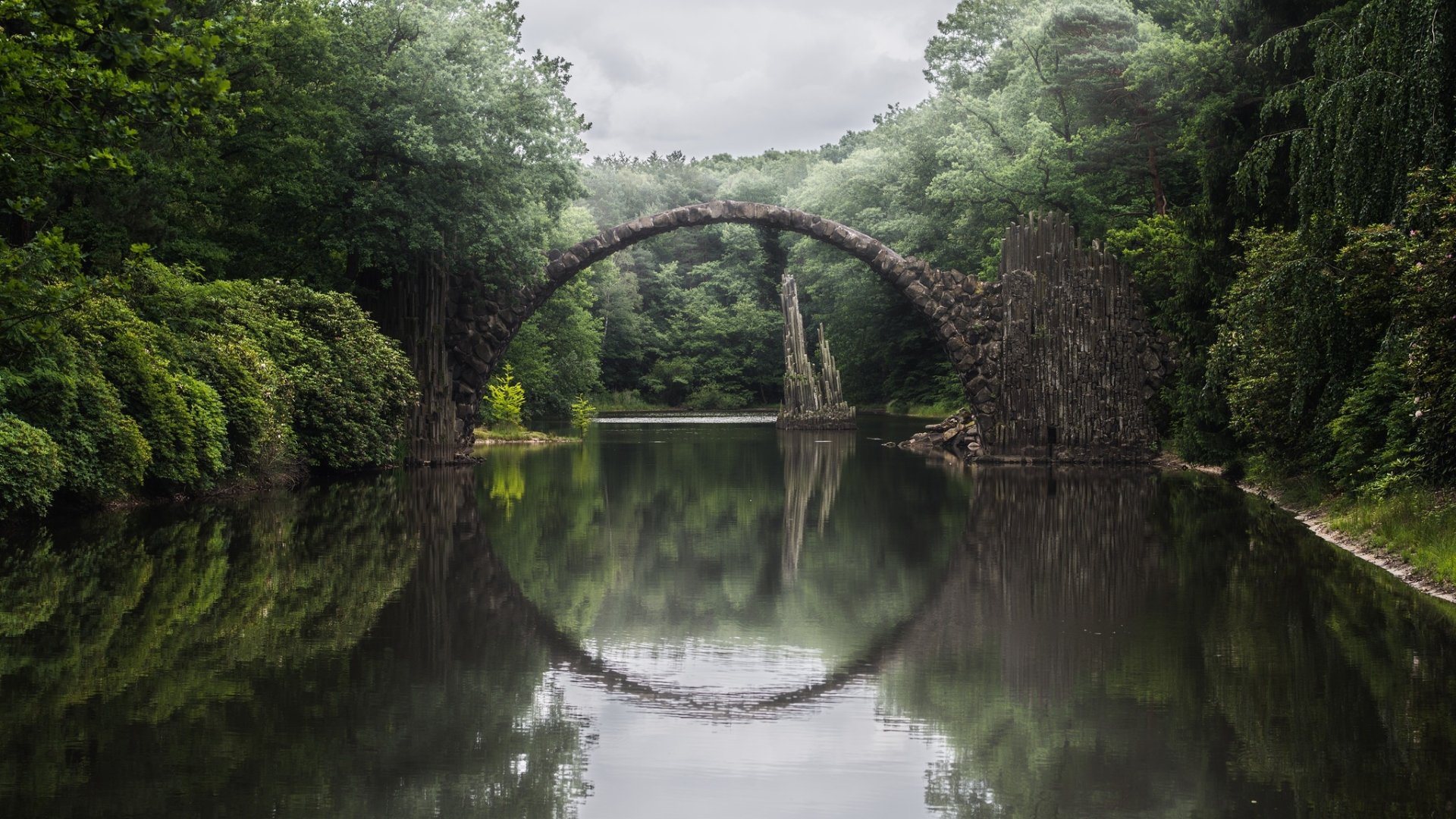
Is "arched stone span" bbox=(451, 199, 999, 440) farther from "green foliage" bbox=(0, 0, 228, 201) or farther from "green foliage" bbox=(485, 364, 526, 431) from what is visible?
"green foliage" bbox=(0, 0, 228, 201)

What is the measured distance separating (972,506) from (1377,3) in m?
7.05

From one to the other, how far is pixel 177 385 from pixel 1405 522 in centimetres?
1278

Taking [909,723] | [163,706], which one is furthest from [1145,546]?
[163,706]

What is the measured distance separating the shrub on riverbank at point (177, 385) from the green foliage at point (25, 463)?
0.6 inches

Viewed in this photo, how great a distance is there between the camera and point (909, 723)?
19.9 feet

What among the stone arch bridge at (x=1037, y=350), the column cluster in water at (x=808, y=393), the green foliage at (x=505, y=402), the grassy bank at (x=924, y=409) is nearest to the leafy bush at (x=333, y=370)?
the stone arch bridge at (x=1037, y=350)

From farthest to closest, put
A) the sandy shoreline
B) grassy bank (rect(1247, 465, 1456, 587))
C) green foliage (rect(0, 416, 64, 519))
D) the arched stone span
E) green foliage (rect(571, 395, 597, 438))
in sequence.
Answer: green foliage (rect(571, 395, 597, 438)) → the arched stone span → green foliage (rect(0, 416, 64, 519)) → grassy bank (rect(1247, 465, 1456, 587)) → the sandy shoreline

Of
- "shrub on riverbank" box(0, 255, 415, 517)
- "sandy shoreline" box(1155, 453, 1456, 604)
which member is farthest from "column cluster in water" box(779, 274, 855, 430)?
"sandy shoreline" box(1155, 453, 1456, 604)

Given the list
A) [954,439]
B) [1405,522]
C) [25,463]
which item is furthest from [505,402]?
[1405,522]

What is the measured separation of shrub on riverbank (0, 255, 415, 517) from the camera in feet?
41.5

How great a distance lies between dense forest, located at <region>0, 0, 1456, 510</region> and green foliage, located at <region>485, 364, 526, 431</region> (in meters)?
4.17

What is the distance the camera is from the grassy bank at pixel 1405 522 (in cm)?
1005

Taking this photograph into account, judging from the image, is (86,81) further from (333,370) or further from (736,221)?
(736,221)

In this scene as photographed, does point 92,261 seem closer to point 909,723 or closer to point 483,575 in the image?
point 483,575
